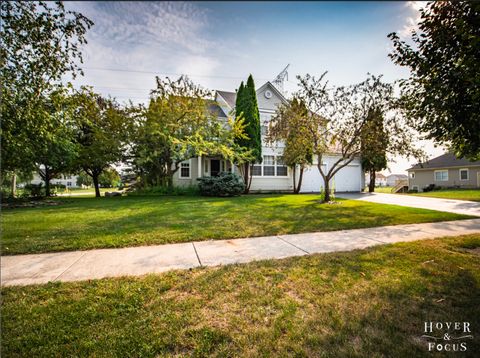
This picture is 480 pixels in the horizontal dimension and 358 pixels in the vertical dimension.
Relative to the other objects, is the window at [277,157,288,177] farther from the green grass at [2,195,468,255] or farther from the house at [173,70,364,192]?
the green grass at [2,195,468,255]

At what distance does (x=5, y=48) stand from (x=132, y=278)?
456 centimetres

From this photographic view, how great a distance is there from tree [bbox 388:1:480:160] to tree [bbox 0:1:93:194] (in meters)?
5.48

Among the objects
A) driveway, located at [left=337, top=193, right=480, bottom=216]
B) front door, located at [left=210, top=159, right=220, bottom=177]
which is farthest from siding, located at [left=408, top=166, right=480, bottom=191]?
front door, located at [left=210, top=159, right=220, bottom=177]

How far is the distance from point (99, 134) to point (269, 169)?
1220cm

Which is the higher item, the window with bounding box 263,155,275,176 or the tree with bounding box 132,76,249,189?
the tree with bounding box 132,76,249,189

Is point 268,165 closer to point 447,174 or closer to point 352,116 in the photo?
point 352,116

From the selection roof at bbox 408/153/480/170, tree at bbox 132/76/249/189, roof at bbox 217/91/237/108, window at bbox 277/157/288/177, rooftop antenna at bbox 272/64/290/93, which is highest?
rooftop antenna at bbox 272/64/290/93

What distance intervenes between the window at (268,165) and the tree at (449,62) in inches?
532

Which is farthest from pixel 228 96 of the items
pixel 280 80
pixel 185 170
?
pixel 185 170

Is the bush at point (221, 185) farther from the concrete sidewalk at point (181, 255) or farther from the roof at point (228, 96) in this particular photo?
the roof at point (228, 96)

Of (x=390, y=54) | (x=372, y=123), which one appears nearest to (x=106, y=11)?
(x=390, y=54)

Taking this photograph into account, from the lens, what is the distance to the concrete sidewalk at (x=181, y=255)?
2977 mm

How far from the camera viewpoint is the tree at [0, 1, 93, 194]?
11.8 feet

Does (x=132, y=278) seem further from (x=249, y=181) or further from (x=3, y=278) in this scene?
(x=249, y=181)
